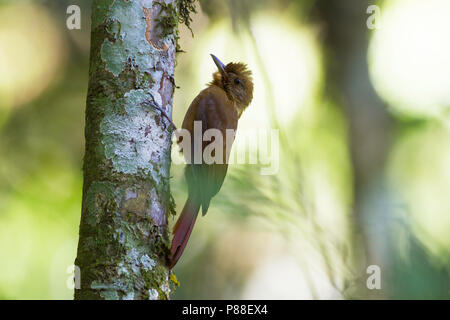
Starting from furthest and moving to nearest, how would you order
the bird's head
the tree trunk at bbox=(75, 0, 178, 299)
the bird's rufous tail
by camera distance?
1. the bird's head
2. the bird's rufous tail
3. the tree trunk at bbox=(75, 0, 178, 299)

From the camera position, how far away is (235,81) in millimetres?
3611

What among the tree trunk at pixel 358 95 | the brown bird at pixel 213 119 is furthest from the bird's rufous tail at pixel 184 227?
the tree trunk at pixel 358 95

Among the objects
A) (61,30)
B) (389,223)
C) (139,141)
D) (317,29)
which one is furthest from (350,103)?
(61,30)

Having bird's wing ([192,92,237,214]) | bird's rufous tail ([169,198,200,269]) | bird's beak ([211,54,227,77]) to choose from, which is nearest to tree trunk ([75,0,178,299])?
bird's rufous tail ([169,198,200,269])

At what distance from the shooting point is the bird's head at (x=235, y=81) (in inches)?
142

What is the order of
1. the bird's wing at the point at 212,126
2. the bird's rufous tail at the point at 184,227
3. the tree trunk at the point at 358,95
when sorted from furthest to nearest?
the tree trunk at the point at 358,95 → the bird's wing at the point at 212,126 → the bird's rufous tail at the point at 184,227

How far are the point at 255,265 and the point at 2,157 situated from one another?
8.32ft

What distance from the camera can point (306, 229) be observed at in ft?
8.64

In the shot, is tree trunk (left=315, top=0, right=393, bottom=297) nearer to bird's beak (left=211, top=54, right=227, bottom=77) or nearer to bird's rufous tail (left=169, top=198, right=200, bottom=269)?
bird's beak (left=211, top=54, right=227, bottom=77)

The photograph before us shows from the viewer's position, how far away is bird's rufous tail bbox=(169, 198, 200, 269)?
2.28m

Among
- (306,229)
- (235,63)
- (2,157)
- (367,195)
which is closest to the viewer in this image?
(306,229)

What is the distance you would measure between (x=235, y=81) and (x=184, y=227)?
1.43 metres

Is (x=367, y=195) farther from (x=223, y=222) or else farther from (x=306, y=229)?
(x=223, y=222)

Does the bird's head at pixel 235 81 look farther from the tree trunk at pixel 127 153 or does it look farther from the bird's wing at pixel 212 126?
the tree trunk at pixel 127 153
